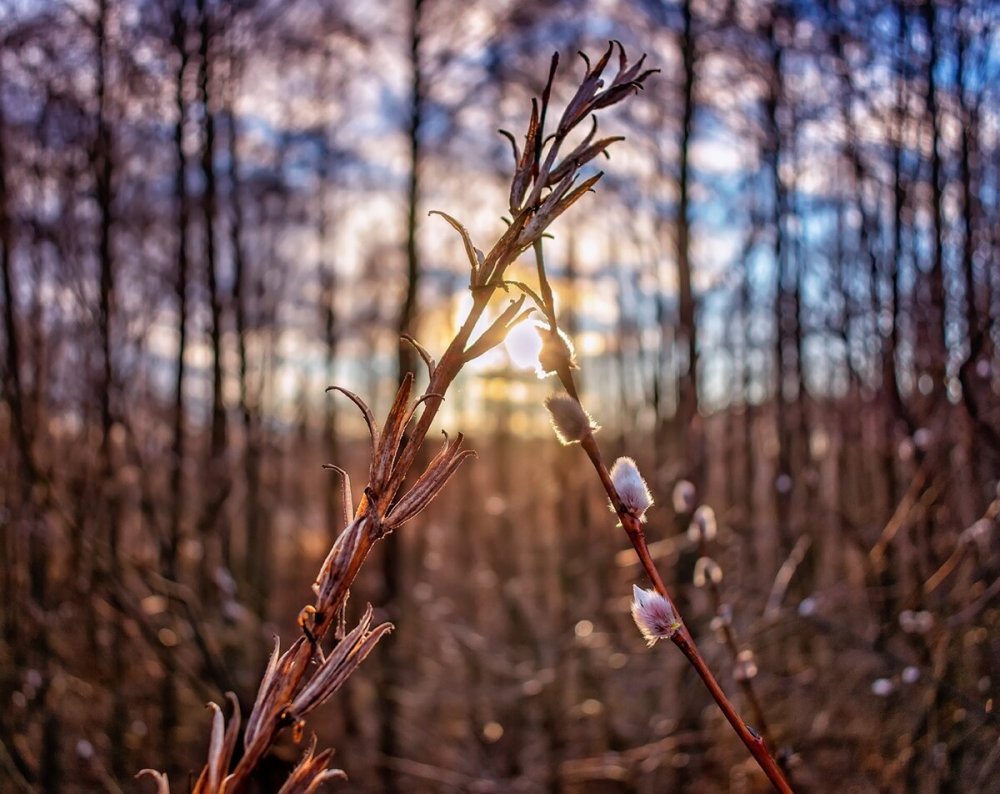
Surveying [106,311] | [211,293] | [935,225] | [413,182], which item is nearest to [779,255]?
[413,182]

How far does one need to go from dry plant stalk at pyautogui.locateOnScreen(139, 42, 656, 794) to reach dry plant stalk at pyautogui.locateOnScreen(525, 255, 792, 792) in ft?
0.15

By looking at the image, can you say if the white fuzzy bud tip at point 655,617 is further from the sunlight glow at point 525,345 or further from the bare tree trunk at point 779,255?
the bare tree trunk at point 779,255

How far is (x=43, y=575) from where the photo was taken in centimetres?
727

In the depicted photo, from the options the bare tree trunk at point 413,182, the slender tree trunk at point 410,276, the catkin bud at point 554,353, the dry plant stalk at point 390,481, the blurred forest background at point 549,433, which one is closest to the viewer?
the dry plant stalk at point 390,481

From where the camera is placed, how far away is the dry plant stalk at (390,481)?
2.46 feet

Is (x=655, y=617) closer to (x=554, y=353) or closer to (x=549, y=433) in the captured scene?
(x=554, y=353)

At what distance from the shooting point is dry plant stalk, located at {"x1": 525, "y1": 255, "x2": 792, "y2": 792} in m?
0.85

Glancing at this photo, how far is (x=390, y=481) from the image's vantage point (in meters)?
0.79

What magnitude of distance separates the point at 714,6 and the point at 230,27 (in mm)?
3703

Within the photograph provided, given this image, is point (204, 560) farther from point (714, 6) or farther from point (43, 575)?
point (714, 6)

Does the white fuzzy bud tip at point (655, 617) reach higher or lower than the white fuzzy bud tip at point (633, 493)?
lower

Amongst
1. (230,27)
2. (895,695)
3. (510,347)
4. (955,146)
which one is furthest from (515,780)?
(510,347)

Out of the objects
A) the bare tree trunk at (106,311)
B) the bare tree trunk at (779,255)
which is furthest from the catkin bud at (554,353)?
the bare tree trunk at (779,255)

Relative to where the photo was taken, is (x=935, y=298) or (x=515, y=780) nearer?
(x=935, y=298)
